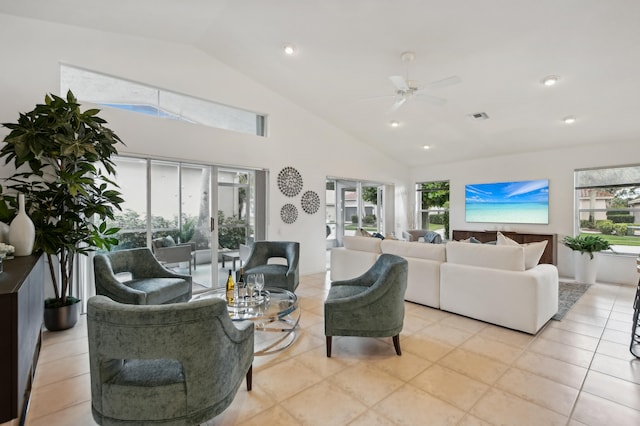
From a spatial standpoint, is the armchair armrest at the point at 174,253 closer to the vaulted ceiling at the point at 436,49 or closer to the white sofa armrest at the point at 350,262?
the white sofa armrest at the point at 350,262

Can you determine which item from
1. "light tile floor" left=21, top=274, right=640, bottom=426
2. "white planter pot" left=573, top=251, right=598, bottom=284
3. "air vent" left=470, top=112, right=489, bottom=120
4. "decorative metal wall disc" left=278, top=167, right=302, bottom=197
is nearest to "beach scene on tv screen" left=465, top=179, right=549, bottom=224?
"white planter pot" left=573, top=251, right=598, bottom=284

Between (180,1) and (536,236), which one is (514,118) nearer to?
(536,236)

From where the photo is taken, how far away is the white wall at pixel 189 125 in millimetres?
3322

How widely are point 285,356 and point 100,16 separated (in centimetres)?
419

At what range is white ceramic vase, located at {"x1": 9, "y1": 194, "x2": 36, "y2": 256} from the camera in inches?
97.1

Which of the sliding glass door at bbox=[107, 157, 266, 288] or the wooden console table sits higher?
the sliding glass door at bbox=[107, 157, 266, 288]

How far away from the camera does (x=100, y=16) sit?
3449 mm

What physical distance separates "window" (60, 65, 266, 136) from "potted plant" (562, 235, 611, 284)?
19.3 feet

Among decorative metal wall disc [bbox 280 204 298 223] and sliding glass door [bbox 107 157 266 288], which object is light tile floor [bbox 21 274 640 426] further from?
decorative metal wall disc [bbox 280 204 298 223]

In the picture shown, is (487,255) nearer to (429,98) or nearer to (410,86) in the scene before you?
(429,98)

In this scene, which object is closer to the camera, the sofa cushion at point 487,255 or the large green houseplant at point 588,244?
the sofa cushion at point 487,255

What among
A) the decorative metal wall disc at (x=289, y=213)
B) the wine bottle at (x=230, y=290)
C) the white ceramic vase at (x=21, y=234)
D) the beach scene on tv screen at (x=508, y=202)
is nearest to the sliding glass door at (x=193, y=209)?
the decorative metal wall disc at (x=289, y=213)

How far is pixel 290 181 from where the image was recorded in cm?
570

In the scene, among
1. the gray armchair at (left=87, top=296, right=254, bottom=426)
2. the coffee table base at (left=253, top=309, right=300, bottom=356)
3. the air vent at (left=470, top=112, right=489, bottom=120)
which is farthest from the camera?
the air vent at (left=470, top=112, right=489, bottom=120)
